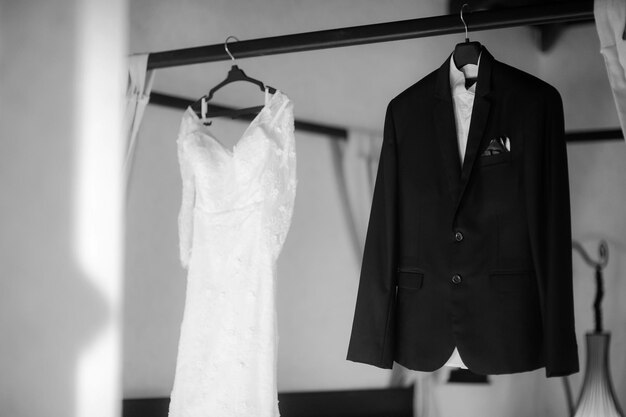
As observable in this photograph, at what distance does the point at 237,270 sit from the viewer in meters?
2.09

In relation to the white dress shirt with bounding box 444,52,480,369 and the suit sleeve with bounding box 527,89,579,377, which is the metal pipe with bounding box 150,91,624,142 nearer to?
the white dress shirt with bounding box 444,52,480,369

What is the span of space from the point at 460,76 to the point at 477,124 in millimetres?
196

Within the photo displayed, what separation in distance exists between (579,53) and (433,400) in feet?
5.99

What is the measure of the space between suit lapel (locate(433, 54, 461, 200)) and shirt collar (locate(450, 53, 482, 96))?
4 centimetres

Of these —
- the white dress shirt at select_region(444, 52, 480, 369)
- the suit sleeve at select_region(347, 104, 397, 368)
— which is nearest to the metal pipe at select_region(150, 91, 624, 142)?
the suit sleeve at select_region(347, 104, 397, 368)

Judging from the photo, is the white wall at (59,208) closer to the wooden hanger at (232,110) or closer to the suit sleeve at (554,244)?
the wooden hanger at (232,110)

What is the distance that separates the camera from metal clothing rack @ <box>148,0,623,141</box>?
1680 mm

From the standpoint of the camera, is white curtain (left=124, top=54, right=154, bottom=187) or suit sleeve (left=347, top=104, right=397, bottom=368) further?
white curtain (left=124, top=54, right=154, bottom=187)

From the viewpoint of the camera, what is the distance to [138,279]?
104 inches

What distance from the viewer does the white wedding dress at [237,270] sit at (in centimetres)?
203

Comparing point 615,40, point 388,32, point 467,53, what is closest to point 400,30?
point 388,32

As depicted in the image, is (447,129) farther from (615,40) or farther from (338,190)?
(338,190)

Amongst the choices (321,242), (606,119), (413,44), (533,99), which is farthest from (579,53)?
(533,99)

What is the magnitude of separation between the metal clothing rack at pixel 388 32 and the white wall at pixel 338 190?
0.76 metres
